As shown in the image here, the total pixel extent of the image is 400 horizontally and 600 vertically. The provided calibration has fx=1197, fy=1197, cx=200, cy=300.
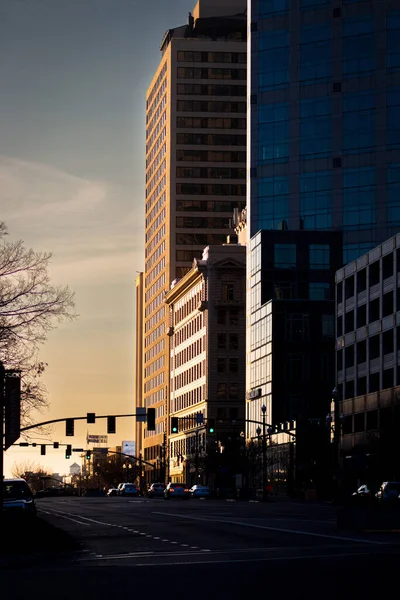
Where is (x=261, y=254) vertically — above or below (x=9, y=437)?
above

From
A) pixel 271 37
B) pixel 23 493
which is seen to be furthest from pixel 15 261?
pixel 271 37

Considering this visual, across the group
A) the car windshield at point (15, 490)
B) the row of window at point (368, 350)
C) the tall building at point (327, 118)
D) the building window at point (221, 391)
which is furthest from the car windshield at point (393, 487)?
the building window at point (221, 391)

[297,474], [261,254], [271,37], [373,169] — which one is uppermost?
[271,37]

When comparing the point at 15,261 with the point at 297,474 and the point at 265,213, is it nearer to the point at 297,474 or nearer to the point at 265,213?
the point at 297,474

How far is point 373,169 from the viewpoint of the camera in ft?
455

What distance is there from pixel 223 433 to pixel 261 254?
119 feet

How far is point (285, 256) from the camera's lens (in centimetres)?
14038

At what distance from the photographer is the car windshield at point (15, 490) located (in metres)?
46.3

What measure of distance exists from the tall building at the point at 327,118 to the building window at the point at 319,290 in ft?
13.4

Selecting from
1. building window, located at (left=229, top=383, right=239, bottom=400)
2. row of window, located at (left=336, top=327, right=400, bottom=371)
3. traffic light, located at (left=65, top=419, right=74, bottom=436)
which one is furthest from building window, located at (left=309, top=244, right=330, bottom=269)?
traffic light, located at (left=65, top=419, right=74, bottom=436)

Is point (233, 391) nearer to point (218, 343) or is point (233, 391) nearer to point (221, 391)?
point (221, 391)

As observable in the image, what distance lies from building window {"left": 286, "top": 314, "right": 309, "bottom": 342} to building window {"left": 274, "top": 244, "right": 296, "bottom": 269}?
6.46 metres

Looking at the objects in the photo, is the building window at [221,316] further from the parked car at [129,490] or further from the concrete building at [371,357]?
the concrete building at [371,357]

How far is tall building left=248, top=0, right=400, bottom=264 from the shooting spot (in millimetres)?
138750
